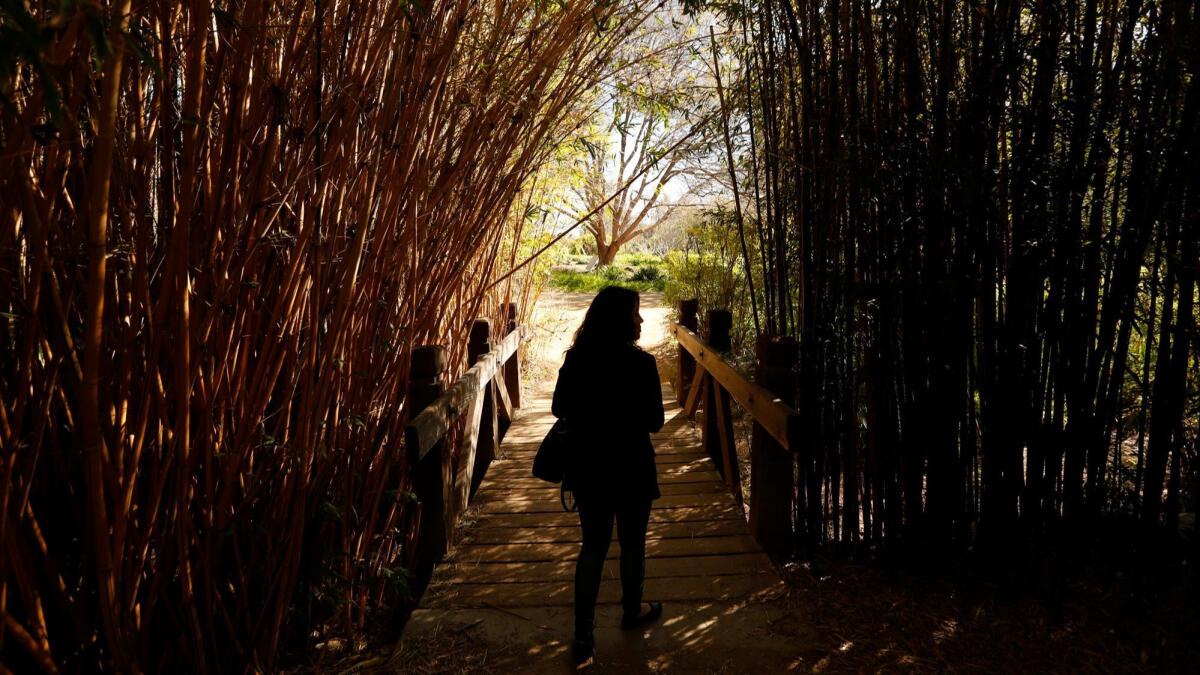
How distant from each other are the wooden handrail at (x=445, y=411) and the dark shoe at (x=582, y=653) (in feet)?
Answer: 2.20

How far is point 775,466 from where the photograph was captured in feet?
8.37

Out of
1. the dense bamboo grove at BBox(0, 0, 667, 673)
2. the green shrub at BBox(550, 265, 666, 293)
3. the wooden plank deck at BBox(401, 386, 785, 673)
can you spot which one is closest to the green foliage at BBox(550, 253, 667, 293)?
the green shrub at BBox(550, 265, 666, 293)

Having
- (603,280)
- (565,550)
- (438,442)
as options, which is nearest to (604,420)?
(438,442)

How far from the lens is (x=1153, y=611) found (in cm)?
233

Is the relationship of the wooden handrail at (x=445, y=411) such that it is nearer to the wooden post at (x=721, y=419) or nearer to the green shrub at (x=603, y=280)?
the wooden post at (x=721, y=419)

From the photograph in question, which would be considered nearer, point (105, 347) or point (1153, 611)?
point (105, 347)

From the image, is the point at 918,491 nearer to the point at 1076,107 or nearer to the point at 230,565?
the point at 1076,107

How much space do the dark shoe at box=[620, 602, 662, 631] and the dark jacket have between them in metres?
0.37

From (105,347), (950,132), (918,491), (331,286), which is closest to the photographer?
(105,347)

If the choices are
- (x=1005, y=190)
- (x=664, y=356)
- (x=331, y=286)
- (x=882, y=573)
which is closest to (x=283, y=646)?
(x=331, y=286)

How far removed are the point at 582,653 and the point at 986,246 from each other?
66.1 inches

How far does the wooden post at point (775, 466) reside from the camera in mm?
2529

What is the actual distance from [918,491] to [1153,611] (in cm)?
76

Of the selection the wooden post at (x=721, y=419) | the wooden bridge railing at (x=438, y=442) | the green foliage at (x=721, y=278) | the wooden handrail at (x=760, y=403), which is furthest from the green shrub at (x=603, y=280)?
the wooden bridge railing at (x=438, y=442)
